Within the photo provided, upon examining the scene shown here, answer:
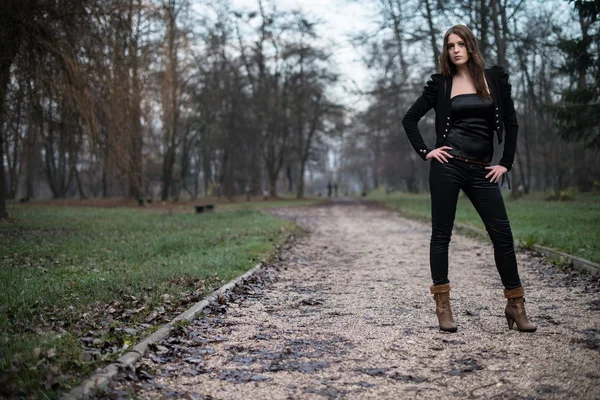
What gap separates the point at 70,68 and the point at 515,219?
11.9 m

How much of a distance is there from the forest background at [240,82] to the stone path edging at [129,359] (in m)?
8.76

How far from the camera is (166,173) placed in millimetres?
35719

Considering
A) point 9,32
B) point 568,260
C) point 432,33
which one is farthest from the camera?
point 432,33

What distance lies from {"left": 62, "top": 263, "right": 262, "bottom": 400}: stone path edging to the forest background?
8760 millimetres

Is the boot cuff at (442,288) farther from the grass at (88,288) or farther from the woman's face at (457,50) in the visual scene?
the grass at (88,288)

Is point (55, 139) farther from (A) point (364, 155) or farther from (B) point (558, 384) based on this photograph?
(A) point (364, 155)

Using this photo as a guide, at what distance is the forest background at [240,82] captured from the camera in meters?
12.5

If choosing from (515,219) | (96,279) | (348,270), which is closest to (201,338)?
(96,279)

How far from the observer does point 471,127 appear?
174 inches

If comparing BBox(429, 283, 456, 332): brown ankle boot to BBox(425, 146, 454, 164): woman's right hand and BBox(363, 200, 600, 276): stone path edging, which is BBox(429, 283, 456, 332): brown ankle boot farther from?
BBox(363, 200, 600, 276): stone path edging

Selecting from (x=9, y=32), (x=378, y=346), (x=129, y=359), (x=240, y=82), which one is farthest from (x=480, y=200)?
(x=240, y=82)

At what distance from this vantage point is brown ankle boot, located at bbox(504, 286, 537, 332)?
4.43 meters

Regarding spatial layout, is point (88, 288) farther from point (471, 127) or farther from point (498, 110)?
point (498, 110)

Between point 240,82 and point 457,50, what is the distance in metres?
35.6
